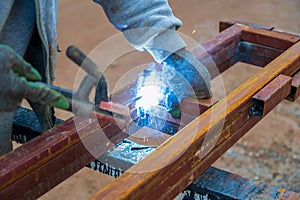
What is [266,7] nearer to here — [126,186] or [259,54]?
[259,54]

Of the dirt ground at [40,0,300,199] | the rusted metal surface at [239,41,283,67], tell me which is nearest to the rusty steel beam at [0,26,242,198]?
the rusted metal surface at [239,41,283,67]

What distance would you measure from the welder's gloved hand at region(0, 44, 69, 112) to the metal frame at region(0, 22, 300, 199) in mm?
182

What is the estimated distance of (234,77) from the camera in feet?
13.4

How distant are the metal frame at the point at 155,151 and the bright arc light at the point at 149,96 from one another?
0.07 metres

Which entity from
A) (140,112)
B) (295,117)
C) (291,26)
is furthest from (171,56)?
(291,26)

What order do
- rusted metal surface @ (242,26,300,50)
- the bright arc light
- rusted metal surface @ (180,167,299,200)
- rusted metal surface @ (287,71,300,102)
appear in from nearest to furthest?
rusted metal surface @ (180,167,299,200), the bright arc light, rusted metal surface @ (287,71,300,102), rusted metal surface @ (242,26,300,50)

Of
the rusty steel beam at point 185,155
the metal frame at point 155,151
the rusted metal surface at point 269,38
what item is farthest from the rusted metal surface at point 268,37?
the rusty steel beam at point 185,155

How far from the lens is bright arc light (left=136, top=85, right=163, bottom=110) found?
1.71m

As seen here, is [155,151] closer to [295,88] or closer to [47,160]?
[47,160]

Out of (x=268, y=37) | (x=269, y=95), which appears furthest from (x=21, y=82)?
(x=268, y=37)

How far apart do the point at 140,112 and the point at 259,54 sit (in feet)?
2.34

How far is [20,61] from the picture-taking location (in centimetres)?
117

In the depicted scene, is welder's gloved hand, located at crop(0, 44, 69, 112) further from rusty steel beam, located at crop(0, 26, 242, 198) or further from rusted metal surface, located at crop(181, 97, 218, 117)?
rusted metal surface, located at crop(181, 97, 218, 117)

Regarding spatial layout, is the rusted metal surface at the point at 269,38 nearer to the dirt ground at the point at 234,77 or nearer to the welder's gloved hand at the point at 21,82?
the dirt ground at the point at 234,77
